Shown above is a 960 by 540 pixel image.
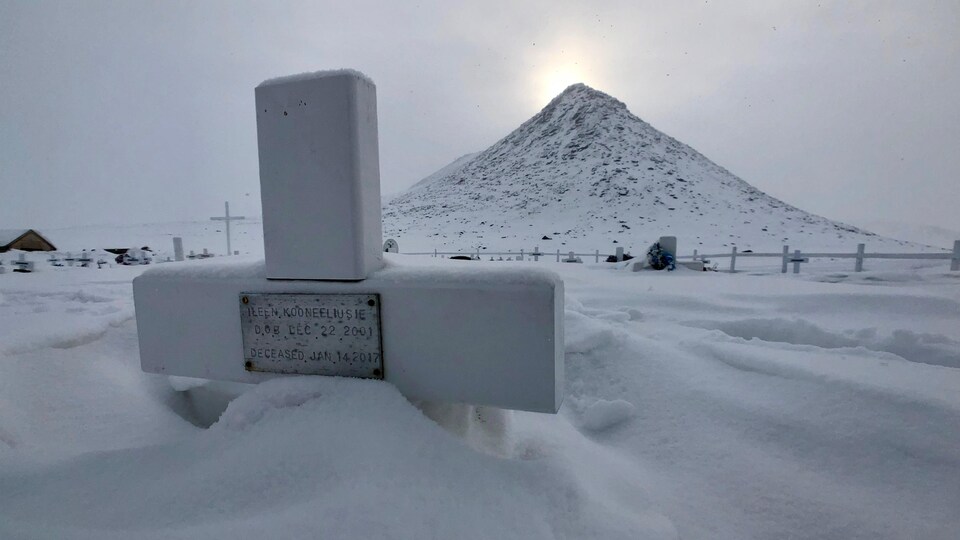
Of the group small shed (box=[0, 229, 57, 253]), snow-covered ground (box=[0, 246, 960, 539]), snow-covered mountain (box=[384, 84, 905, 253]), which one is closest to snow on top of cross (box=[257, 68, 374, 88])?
snow-covered ground (box=[0, 246, 960, 539])

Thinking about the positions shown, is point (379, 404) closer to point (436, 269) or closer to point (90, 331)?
point (436, 269)

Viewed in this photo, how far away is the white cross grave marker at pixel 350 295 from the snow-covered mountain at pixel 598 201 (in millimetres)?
33401

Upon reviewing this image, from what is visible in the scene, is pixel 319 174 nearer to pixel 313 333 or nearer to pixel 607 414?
pixel 313 333

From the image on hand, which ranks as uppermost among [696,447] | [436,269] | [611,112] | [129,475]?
[611,112]

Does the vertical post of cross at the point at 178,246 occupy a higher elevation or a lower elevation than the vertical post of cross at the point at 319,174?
lower

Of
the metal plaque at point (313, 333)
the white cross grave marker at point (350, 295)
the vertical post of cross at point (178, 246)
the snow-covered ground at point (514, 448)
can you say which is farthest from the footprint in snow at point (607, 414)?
the vertical post of cross at point (178, 246)

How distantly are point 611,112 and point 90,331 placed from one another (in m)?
80.6

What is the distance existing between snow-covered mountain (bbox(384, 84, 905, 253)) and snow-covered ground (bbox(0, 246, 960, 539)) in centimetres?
3183

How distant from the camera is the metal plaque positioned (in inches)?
89.7

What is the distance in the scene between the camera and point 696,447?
103 inches

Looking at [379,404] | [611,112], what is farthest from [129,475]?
[611,112]

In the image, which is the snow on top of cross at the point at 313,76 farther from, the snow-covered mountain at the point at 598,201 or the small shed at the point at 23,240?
the small shed at the point at 23,240

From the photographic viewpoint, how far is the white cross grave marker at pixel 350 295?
2086 mm

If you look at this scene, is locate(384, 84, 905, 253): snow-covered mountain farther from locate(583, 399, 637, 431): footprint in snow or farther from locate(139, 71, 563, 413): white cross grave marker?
locate(139, 71, 563, 413): white cross grave marker
